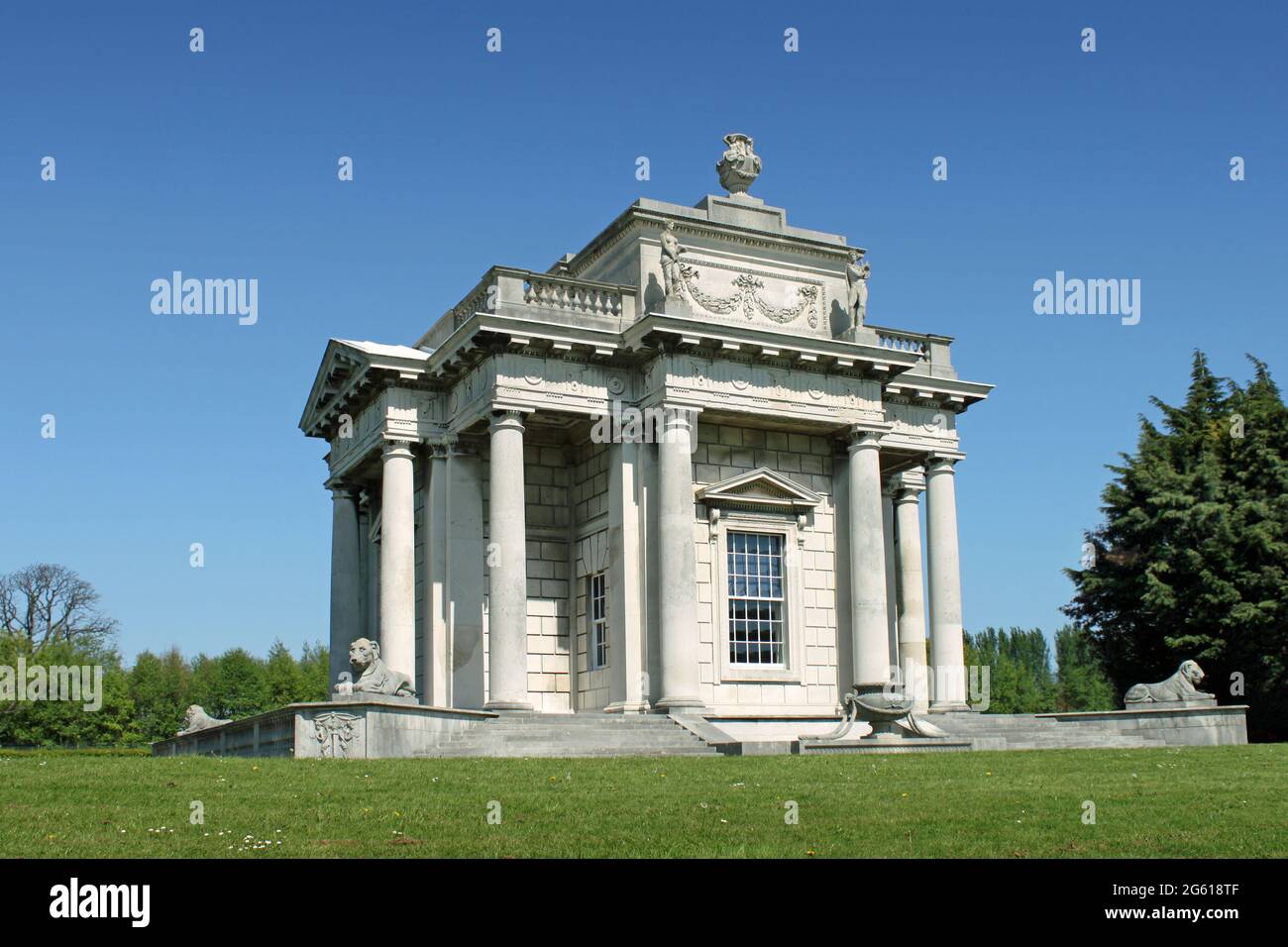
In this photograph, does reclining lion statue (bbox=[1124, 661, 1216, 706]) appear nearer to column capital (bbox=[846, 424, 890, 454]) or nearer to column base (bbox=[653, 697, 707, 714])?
column capital (bbox=[846, 424, 890, 454])

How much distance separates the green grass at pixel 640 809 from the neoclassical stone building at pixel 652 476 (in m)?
11.3

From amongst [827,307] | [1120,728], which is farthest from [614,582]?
[1120,728]

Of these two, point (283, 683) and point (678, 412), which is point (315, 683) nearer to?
point (283, 683)

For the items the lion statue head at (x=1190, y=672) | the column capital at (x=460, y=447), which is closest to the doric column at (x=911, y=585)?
the lion statue head at (x=1190, y=672)

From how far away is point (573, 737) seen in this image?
28250 mm

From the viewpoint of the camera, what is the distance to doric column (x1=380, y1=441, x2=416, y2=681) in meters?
33.7

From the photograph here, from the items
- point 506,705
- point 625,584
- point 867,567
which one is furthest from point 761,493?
point 506,705

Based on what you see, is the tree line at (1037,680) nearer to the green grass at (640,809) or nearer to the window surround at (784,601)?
the window surround at (784,601)

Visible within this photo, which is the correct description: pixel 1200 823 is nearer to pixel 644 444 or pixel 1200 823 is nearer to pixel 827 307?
pixel 644 444

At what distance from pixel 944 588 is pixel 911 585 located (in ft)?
7.77

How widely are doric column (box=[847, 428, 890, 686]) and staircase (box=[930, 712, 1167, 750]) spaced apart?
221 centimetres
